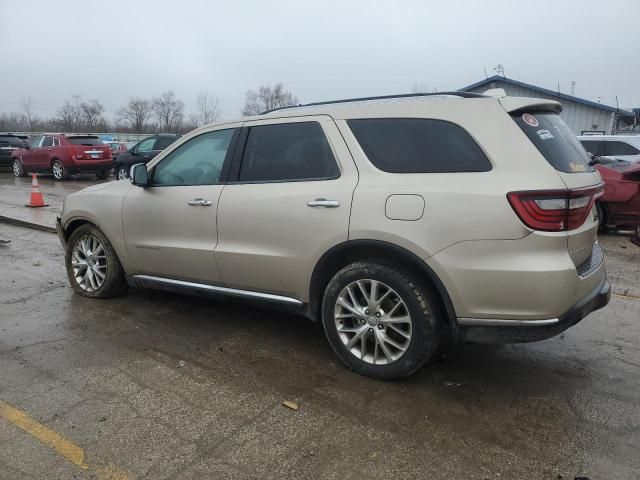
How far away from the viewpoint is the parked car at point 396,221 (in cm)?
298

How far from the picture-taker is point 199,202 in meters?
4.22

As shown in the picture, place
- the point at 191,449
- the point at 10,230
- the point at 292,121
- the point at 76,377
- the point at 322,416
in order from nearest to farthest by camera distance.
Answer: the point at 191,449, the point at 322,416, the point at 76,377, the point at 292,121, the point at 10,230

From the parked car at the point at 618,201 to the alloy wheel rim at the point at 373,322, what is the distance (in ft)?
23.7

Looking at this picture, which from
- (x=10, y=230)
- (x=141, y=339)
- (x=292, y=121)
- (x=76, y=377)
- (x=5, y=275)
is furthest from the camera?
(x=10, y=230)

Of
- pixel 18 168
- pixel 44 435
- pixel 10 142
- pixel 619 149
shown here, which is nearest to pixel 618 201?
pixel 619 149

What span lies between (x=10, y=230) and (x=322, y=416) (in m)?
8.31

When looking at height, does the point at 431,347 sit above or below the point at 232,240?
below

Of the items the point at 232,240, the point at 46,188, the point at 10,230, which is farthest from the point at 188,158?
the point at 46,188

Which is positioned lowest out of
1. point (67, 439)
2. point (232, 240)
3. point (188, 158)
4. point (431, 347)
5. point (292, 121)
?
point (67, 439)

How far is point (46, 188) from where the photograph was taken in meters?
16.1

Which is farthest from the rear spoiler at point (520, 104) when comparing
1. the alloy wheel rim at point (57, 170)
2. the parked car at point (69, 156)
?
the alloy wheel rim at point (57, 170)

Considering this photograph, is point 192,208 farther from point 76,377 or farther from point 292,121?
point 76,377

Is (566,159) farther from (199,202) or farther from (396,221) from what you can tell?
(199,202)

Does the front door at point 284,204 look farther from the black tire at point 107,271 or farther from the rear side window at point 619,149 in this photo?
the rear side window at point 619,149
